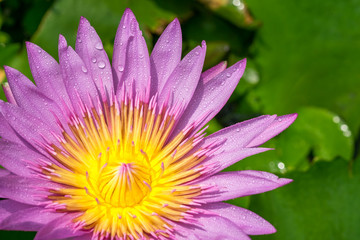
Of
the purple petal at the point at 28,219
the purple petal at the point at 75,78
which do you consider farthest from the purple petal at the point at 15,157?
the purple petal at the point at 75,78

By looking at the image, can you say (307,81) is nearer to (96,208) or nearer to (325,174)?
(325,174)

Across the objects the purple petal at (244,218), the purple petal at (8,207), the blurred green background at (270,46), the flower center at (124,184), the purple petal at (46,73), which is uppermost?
the blurred green background at (270,46)

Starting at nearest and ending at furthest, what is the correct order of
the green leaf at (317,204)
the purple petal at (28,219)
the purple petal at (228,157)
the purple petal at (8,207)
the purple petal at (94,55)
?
1. the purple petal at (28,219)
2. the purple petal at (8,207)
3. the purple petal at (228,157)
4. the purple petal at (94,55)
5. the green leaf at (317,204)

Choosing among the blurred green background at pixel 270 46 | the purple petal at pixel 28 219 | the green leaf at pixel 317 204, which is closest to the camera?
the purple petal at pixel 28 219

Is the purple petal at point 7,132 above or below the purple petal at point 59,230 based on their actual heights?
above

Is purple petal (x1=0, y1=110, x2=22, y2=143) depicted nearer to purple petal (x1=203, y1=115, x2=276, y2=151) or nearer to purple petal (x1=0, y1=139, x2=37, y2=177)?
purple petal (x1=0, y1=139, x2=37, y2=177)

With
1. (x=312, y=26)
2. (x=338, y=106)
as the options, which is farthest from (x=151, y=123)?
(x=338, y=106)

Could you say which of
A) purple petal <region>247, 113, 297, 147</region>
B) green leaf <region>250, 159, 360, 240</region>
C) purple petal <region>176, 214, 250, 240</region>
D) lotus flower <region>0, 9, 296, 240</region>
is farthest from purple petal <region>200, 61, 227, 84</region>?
green leaf <region>250, 159, 360, 240</region>

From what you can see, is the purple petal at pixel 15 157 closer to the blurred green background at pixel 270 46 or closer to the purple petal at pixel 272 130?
the purple petal at pixel 272 130
